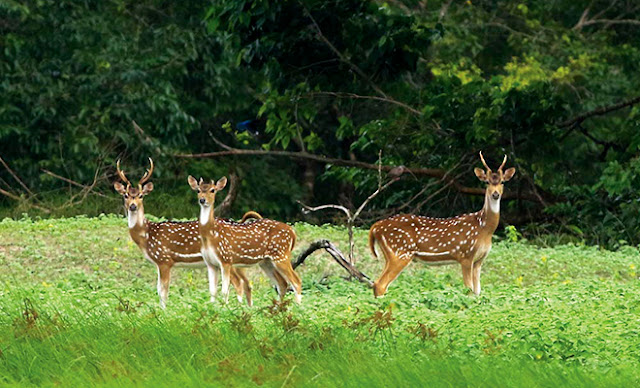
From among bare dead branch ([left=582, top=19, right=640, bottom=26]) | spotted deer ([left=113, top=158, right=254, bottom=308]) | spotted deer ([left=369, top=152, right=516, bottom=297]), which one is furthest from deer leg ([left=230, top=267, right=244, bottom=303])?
bare dead branch ([left=582, top=19, right=640, bottom=26])

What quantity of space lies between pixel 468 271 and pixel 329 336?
3012mm

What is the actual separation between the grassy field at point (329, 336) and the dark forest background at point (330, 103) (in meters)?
6.74

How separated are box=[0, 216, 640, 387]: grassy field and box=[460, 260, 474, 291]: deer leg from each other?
0.20 m

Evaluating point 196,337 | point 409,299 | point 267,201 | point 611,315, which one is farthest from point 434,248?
point 267,201

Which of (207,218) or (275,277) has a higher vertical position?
(207,218)

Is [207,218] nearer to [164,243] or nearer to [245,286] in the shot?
[164,243]

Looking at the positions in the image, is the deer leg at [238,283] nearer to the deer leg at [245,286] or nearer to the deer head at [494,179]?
the deer leg at [245,286]

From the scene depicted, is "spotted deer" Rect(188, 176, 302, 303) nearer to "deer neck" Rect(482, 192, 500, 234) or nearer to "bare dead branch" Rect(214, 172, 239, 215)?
"deer neck" Rect(482, 192, 500, 234)

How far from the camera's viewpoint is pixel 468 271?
37.2ft

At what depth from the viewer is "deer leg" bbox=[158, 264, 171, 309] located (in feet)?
34.5

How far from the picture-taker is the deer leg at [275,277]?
11.0 m

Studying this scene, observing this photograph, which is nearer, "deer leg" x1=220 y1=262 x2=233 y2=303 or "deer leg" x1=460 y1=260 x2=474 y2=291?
"deer leg" x1=220 y1=262 x2=233 y2=303

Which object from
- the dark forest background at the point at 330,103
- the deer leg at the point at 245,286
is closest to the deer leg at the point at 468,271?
the deer leg at the point at 245,286

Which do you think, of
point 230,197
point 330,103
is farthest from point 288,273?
point 330,103
